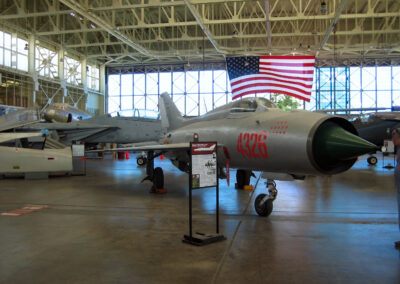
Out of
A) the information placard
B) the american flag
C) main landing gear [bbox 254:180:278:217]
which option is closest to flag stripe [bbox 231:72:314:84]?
the american flag

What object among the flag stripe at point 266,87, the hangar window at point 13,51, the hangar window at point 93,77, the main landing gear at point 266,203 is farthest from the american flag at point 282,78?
the hangar window at point 93,77

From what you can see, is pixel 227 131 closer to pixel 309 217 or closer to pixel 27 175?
pixel 309 217

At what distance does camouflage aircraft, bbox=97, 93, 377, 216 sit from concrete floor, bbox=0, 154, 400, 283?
0.84m

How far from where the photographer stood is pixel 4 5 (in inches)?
942

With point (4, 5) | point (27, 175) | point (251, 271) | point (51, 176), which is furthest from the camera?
point (4, 5)

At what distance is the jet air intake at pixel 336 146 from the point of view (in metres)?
4.27

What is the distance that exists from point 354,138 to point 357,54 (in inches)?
1183

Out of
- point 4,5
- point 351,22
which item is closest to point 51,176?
point 4,5

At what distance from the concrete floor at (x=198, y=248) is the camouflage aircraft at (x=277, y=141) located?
842 millimetres

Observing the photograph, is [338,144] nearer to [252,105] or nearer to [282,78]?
[252,105]

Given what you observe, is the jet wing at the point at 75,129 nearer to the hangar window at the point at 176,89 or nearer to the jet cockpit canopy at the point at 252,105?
the jet cockpit canopy at the point at 252,105

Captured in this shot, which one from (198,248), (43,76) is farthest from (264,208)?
(43,76)

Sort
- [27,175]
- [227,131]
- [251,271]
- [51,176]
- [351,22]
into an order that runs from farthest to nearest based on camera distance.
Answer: [351,22]
[51,176]
[27,175]
[227,131]
[251,271]

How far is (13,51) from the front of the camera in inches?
958
